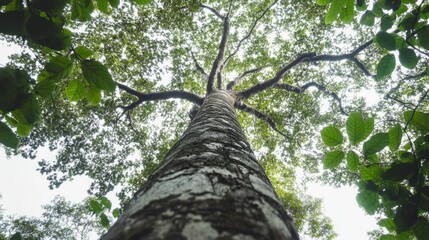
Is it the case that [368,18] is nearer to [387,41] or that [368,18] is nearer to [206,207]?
[387,41]

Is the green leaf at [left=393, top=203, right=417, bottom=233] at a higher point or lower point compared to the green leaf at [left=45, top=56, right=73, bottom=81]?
lower

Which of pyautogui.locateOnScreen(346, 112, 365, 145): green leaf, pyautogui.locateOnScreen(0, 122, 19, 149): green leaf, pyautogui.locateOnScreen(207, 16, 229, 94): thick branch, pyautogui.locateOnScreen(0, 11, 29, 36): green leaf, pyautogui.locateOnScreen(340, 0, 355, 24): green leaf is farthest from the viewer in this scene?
pyautogui.locateOnScreen(207, 16, 229, 94): thick branch

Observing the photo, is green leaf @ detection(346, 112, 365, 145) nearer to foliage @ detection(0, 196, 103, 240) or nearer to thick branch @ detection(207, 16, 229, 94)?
thick branch @ detection(207, 16, 229, 94)

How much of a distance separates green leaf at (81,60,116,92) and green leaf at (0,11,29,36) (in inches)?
10.7

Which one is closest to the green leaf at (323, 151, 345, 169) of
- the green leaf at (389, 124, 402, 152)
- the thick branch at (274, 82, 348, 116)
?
the green leaf at (389, 124, 402, 152)

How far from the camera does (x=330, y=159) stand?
159 centimetres

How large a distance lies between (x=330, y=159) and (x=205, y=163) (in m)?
0.92

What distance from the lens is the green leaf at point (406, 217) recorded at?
1.39 metres

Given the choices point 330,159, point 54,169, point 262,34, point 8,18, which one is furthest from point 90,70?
point 262,34

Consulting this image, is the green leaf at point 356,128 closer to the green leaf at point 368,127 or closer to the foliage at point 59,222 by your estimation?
the green leaf at point 368,127

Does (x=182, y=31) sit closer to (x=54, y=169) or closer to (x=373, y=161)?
(x=54, y=169)

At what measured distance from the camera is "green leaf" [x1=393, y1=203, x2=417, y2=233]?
139cm

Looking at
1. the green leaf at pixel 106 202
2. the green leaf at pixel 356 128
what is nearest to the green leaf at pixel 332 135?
the green leaf at pixel 356 128

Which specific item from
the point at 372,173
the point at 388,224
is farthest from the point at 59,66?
the point at 388,224
